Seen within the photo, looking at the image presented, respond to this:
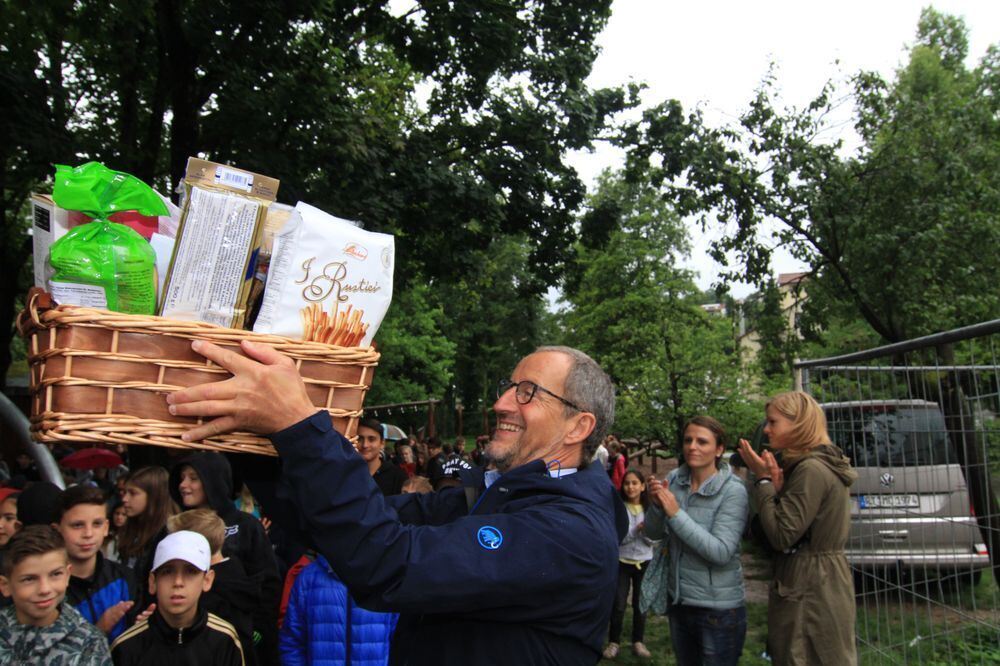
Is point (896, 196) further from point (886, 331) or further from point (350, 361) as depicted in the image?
point (350, 361)

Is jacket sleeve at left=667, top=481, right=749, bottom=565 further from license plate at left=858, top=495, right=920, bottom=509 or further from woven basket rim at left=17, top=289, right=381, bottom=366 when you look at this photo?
woven basket rim at left=17, top=289, right=381, bottom=366

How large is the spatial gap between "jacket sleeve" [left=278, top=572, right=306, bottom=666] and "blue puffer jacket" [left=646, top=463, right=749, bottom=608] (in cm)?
211

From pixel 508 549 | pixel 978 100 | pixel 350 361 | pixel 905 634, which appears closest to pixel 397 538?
pixel 508 549

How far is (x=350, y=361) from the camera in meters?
1.72

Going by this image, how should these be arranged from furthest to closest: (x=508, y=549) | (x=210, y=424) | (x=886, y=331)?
(x=886, y=331) → (x=508, y=549) → (x=210, y=424)

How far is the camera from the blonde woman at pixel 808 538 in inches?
158

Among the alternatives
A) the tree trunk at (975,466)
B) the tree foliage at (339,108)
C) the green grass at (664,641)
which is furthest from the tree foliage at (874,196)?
the tree trunk at (975,466)

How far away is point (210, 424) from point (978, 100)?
41.4ft

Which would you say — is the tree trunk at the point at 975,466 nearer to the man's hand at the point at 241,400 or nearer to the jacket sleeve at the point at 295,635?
the man's hand at the point at 241,400

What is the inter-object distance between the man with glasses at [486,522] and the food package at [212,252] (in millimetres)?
118

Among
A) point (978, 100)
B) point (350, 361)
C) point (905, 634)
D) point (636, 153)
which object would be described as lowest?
point (905, 634)

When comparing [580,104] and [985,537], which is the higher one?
[580,104]

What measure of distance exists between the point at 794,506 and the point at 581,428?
2.43 m

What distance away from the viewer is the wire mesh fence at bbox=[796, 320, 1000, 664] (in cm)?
325
